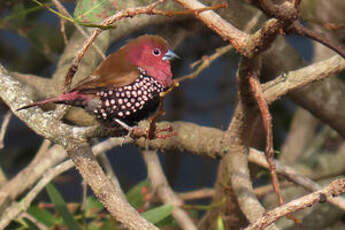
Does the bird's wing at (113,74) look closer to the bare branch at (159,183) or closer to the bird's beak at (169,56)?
the bird's beak at (169,56)

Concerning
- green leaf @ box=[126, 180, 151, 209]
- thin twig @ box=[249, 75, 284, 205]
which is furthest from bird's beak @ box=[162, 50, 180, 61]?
green leaf @ box=[126, 180, 151, 209]

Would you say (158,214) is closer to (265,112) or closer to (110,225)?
(110,225)

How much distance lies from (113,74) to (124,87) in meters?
0.05

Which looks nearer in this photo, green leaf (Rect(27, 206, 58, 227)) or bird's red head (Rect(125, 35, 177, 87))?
bird's red head (Rect(125, 35, 177, 87))

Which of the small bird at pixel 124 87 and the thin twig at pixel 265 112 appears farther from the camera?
the small bird at pixel 124 87

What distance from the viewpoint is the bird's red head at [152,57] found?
1926 mm

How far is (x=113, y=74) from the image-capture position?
1.83m

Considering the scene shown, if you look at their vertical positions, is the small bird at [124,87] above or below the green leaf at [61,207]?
above

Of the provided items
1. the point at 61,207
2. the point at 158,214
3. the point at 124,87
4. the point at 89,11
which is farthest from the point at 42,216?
the point at 89,11

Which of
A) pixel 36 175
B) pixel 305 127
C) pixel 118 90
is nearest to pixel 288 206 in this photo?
pixel 118 90

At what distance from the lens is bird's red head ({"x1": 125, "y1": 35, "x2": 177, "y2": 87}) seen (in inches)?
75.8

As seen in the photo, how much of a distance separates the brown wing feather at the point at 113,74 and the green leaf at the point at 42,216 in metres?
0.89

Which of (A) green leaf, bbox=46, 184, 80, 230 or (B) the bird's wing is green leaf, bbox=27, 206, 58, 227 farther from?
(B) the bird's wing

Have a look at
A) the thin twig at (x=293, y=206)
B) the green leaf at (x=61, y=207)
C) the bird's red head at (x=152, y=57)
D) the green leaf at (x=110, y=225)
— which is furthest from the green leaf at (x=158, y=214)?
the thin twig at (x=293, y=206)
